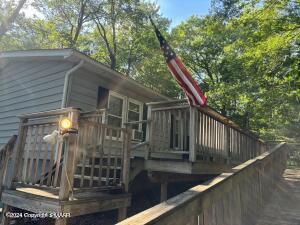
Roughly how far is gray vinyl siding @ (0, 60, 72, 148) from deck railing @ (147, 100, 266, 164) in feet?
10.2

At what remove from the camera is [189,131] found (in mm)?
5465

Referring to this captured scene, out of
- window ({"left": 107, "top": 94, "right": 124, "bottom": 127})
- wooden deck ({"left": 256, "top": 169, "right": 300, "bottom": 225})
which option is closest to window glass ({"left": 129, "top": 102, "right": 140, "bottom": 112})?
window ({"left": 107, "top": 94, "right": 124, "bottom": 127})

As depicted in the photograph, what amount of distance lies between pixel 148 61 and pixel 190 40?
4557 mm

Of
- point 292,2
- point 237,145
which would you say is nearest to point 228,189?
point 237,145

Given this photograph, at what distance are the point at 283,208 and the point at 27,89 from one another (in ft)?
28.0

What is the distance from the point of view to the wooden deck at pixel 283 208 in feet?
15.6

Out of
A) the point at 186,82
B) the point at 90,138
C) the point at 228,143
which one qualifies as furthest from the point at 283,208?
the point at 90,138

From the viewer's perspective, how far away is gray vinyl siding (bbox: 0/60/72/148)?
7.75 metres

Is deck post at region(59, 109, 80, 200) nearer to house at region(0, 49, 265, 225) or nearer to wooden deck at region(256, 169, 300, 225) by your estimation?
house at region(0, 49, 265, 225)

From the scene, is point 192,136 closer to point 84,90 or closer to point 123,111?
point 84,90

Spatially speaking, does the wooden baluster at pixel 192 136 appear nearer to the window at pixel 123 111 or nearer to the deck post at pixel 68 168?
the deck post at pixel 68 168

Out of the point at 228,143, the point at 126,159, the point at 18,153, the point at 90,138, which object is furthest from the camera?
the point at 228,143

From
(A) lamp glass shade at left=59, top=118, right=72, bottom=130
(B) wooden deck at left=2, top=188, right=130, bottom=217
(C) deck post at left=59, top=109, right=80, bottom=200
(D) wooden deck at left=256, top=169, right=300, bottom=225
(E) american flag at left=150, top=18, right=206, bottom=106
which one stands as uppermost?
(E) american flag at left=150, top=18, right=206, bottom=106

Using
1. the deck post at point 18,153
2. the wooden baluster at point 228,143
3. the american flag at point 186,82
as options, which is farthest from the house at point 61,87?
the wooden baluster at point 228,143
